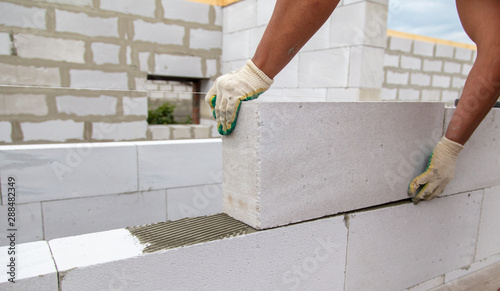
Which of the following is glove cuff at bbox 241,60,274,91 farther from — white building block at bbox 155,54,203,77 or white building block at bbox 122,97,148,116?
white building block at bbox 155,54,203,77

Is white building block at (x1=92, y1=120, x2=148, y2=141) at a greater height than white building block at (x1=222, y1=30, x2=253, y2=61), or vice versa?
white building block at (x1=222, y1=30, x2=253, y2=61)

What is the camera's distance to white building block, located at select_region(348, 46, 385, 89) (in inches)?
146

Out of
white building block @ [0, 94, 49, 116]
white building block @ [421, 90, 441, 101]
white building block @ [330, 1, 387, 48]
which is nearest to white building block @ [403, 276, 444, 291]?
white building block @ [330, 1, 387, 48]

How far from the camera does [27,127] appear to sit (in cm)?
413

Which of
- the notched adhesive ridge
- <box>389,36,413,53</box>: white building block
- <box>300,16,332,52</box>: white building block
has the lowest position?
the notched adhesive ridge

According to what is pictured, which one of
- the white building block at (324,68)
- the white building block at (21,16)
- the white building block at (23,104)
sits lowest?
the white building block at (23,104)

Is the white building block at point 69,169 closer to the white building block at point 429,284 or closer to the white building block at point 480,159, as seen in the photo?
the white building block at point 429,284

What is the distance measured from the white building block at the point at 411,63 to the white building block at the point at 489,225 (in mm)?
5811

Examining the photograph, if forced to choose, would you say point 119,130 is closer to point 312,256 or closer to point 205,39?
point 205,39

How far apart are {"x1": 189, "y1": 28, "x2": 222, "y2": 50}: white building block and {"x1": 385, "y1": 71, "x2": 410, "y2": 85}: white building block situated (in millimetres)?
3962

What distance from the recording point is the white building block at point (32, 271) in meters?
0.91

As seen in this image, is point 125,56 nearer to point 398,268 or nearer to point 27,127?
point 27,127

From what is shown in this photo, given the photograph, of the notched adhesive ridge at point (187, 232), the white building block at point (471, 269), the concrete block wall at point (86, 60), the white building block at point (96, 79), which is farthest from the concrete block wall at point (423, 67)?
the notched adhesive ridge at point (187, 232)

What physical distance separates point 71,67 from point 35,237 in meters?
2.57
